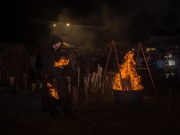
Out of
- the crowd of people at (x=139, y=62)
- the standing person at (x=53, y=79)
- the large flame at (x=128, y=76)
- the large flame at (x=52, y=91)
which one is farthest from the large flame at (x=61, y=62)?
the crowd of people at (x=139, y=62)

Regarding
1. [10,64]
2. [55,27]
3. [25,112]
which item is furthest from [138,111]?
[55,27]

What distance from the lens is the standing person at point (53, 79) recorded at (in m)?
6.36

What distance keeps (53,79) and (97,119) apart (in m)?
1.55

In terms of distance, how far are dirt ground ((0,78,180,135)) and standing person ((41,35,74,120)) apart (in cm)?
42

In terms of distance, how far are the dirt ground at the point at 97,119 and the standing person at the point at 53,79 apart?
0.42 m

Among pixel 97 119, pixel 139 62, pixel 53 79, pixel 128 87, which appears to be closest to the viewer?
pixel 53 79

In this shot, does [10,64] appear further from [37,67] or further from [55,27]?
[55,27]

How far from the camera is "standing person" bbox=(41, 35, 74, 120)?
20.9 ft

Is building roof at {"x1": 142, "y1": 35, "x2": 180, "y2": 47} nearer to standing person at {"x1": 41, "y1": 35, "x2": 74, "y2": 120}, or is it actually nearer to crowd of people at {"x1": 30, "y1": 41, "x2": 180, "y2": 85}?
→ crowd of people at {"x1": 30, "y1": 41, "x2": 180, "y2": 85}

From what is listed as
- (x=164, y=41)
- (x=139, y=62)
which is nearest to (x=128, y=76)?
(x=139, y=62)

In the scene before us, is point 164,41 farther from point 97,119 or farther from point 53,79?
point 53,79

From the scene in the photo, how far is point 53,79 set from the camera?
6.37m

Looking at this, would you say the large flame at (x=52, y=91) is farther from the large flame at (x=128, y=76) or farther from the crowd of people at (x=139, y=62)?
the crowd of people at (x=139, y=62)

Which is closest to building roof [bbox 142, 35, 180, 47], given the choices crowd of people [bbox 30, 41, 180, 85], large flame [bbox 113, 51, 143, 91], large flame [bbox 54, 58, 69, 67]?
crowd of people [bbox 30, 41, 180, 85]
